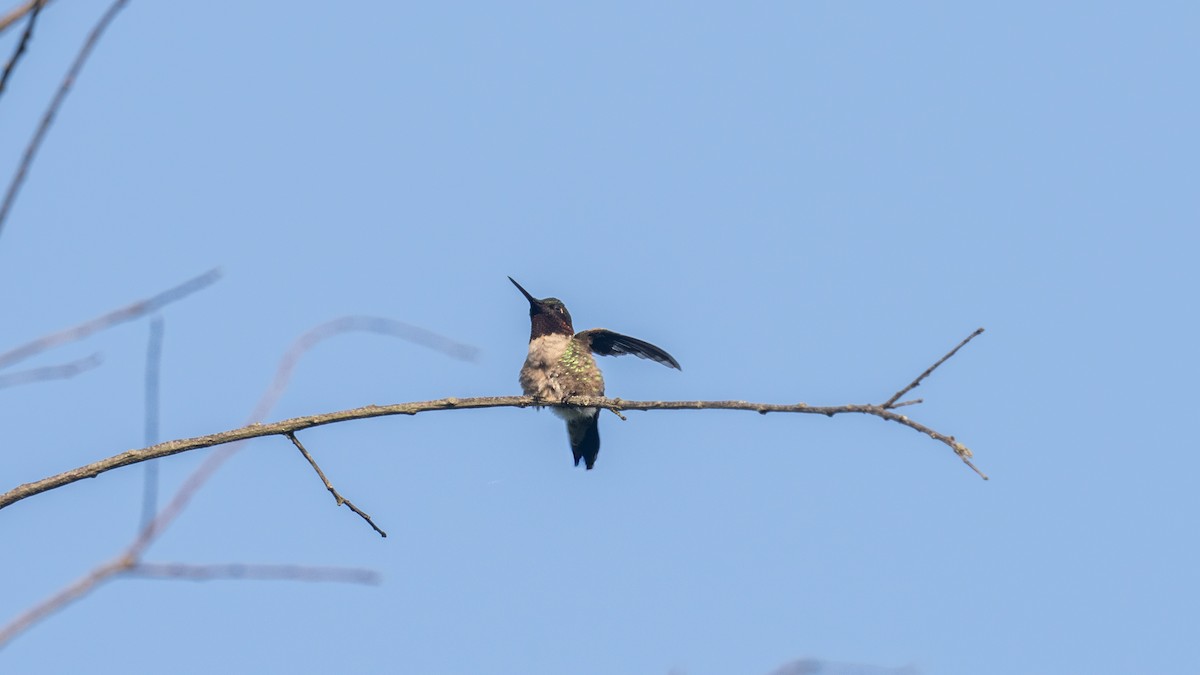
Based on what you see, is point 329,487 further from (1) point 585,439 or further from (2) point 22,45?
(1) point 585,439

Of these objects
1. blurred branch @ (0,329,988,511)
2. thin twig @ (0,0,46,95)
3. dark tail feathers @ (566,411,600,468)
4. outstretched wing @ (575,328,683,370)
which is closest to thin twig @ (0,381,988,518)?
blurred branch @ (0,329,988,511)

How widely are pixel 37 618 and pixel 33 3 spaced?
91 cm

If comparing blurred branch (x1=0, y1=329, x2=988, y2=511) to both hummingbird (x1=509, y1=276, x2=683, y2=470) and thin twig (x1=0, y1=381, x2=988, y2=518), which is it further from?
hummingbird (x1=509, y1=276, x2=683, y2=470)

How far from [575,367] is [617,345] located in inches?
14.1

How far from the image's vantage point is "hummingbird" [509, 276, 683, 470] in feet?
28.5

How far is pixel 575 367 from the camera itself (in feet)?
28.9

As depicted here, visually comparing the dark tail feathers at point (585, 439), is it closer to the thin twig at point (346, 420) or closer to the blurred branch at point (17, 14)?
the thin twig at point (346, 420)

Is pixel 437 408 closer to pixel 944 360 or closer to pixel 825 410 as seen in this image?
pixel 825 410

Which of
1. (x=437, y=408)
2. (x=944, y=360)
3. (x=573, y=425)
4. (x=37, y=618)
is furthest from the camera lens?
(x=573, y=425)

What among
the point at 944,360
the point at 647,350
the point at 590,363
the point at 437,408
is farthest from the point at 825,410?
the point at 590,363

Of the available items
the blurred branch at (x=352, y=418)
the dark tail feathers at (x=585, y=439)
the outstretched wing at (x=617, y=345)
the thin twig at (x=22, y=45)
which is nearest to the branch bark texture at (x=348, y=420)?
the blurred branch at (x=352, y=418)

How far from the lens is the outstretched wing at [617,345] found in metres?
8.34

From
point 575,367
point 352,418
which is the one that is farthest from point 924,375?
point 575,367

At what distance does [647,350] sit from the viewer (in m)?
8.48
